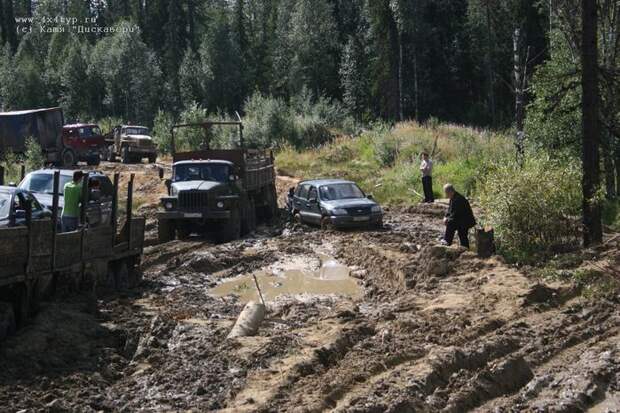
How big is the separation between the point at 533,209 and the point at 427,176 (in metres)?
11.1

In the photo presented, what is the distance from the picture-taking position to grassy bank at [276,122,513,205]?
102ft

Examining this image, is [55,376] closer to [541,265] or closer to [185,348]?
[185,348]

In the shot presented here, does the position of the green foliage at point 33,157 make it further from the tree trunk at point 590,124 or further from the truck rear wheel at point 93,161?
the tree trunk at point 590,124

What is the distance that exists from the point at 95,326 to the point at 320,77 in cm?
6163

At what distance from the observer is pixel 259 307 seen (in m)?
12.4

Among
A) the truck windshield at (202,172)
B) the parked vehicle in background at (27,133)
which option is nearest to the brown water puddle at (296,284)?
the truck windshield at (202,172)

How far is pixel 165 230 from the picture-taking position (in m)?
21.9

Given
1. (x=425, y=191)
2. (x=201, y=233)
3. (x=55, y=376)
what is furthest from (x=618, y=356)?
(x=425, y=191)

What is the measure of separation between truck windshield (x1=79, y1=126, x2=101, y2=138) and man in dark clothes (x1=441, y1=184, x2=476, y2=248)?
2747 centimetres

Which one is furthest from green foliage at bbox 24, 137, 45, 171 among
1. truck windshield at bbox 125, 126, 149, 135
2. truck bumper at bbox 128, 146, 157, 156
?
truck windshield at bbox 125, 126, 149, 135

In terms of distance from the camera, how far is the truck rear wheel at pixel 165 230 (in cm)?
2181

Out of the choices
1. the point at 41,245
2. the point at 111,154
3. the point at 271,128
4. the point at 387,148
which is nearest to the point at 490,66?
the point at 271,128

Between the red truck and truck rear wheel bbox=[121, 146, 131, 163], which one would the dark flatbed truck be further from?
truck rear wheel bbox=[121, 146, 131, 163]

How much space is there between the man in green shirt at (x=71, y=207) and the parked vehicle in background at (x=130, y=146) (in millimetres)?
28304
